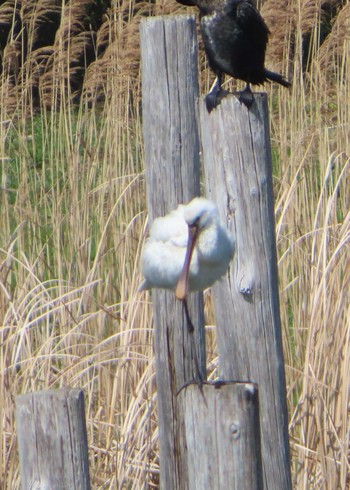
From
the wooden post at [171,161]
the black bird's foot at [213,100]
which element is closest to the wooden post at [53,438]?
the wooden post at [171,161]

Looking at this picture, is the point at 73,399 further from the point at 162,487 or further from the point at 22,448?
the point at 162,487

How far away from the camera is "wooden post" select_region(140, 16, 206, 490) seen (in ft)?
6.93

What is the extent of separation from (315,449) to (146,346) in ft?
1.86

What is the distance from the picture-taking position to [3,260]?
10.8 ft

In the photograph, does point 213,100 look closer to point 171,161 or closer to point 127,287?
point 171,161

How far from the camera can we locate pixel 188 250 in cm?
198

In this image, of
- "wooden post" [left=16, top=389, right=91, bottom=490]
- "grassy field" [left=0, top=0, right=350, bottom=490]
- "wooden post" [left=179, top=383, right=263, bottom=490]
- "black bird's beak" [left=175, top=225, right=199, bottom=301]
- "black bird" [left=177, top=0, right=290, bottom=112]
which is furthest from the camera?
"grassy field" [left=0, top=0, right=350, bottom=490]

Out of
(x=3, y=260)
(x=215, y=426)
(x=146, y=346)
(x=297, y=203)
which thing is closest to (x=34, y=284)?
(x=3, y=260)

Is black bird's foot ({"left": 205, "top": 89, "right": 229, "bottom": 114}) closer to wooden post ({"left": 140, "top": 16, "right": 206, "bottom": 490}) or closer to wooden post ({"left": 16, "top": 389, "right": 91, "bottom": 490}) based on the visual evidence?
wooden post ({"left": 140, "top": 16, "right": 206, "bottom": 490})

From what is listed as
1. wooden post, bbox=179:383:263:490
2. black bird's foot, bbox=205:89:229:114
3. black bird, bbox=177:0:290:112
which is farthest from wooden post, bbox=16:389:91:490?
black bird, bbox=177:0:290:112

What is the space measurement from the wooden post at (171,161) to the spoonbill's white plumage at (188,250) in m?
0.12

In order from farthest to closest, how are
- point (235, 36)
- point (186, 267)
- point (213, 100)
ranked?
point (235, 36) < point (213, 100) < point (186, 267)

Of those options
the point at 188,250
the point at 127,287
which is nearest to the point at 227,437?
the point at 188,250

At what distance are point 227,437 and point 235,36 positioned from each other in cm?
127
